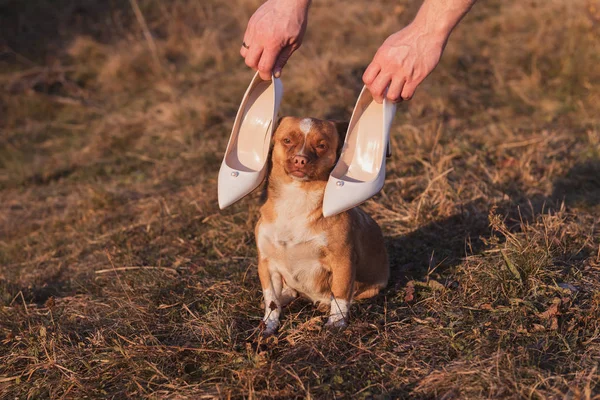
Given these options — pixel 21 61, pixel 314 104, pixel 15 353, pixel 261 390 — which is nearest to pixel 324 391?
pixel 261 390

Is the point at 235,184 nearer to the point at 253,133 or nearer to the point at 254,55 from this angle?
the point at 253,133

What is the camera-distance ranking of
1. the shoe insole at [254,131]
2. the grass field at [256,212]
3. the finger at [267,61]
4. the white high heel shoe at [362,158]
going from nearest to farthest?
the grass field at [256,212] < the white high heel shoe at [362,158] < the finger at [267,61] < the shoe insole at [254,131]

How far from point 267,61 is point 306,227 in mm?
888

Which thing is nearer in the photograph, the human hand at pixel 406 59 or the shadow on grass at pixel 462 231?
the human hand at pixel 406 59

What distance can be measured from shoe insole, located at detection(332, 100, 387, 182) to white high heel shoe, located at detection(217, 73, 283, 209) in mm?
426

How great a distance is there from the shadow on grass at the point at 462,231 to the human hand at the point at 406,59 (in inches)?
48.0

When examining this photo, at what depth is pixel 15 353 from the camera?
11.1 ft

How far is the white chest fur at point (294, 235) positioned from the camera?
133 inches

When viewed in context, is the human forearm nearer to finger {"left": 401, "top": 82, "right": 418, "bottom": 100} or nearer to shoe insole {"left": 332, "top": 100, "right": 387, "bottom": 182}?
finger {"left": 401, "top": 82, "right": 418, "bottom": 100}

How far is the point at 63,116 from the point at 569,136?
6.28m

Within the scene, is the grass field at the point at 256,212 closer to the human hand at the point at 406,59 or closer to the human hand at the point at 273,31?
the human hand at the point at 406,59

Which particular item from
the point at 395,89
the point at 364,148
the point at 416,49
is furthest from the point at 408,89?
the point at 364,148

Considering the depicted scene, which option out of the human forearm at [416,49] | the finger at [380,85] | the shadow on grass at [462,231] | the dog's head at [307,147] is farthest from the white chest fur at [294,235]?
the shadow on grass at [462,231]

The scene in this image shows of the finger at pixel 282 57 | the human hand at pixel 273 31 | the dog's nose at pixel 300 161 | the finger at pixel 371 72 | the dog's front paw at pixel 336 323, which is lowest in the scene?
the dog's front paw at pixel 336 323
